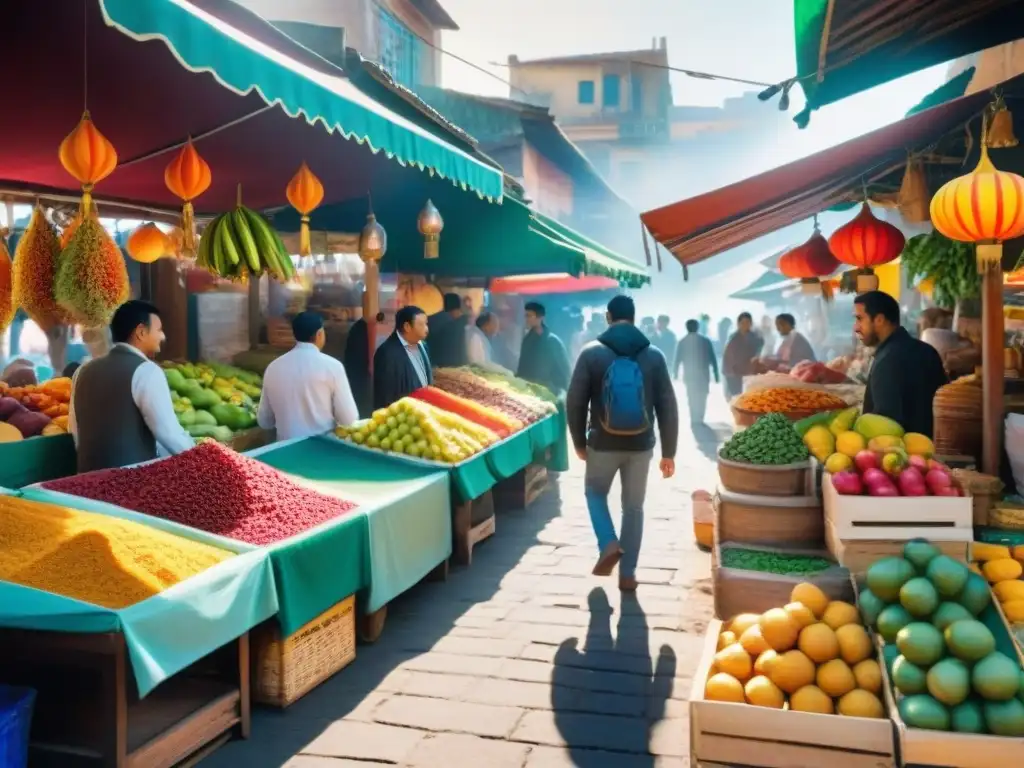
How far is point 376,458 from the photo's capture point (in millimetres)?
6184

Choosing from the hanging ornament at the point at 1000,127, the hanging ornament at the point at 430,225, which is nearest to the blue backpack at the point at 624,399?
the hanging ornament at the point at 1000,127

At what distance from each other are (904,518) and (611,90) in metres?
Answer: 39.2

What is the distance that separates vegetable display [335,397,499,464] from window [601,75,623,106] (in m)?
36.4

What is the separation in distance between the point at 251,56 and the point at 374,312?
18.7 ft

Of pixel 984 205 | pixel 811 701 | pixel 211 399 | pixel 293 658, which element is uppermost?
pixel 984 205

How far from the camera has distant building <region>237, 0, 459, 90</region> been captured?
19.1 metres

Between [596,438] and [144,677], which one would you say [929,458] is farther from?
[144,677]

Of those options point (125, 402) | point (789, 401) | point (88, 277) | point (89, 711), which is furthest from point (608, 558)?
point (88, 277)

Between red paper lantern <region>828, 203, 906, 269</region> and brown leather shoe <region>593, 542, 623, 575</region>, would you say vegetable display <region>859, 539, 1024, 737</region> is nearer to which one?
brown leather shoe <region>593, 542, 623, 575</region>

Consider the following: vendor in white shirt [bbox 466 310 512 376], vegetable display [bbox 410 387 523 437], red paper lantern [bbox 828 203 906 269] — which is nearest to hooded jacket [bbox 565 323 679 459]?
vegetable display [bbox 410 387 523 437]

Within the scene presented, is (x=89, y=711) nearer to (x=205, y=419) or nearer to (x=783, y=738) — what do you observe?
(x=783, y=738)

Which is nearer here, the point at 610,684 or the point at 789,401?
the point at 610,684

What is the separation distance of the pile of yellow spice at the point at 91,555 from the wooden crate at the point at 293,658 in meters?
0.54

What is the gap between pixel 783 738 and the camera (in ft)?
10.1
